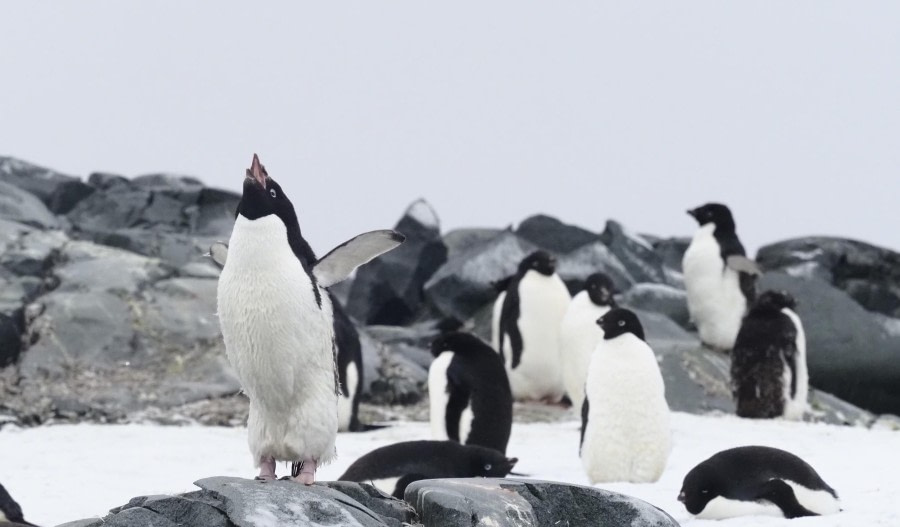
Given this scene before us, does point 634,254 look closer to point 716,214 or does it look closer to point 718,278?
point 716,214

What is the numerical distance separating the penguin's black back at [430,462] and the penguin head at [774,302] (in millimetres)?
5067

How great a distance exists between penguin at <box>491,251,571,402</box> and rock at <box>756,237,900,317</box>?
6.76m

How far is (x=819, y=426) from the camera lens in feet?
33.4

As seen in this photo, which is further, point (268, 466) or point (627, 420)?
point (627, 420)

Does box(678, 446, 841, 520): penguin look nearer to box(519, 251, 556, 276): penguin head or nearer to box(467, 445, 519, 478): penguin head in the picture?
box(467, 445, 519, 478): penguin head

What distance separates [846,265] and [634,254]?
2894mm

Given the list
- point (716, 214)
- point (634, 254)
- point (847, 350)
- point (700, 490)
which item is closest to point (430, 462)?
point (700, 490)

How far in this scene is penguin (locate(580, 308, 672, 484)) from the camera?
6.67 metres

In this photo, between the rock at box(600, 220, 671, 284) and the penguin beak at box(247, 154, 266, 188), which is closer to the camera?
the penguin beak at box(247, 154, 266, 188)

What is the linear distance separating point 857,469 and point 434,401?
2539mm

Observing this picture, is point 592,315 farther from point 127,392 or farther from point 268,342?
point 268,342

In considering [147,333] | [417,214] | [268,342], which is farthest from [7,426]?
[417,214]

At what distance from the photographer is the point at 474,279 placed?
14.3 metres

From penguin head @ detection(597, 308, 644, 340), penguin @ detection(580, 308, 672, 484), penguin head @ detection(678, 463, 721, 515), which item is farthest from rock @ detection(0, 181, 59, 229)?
penguin head @ detection(678, 463, 721, 515)
